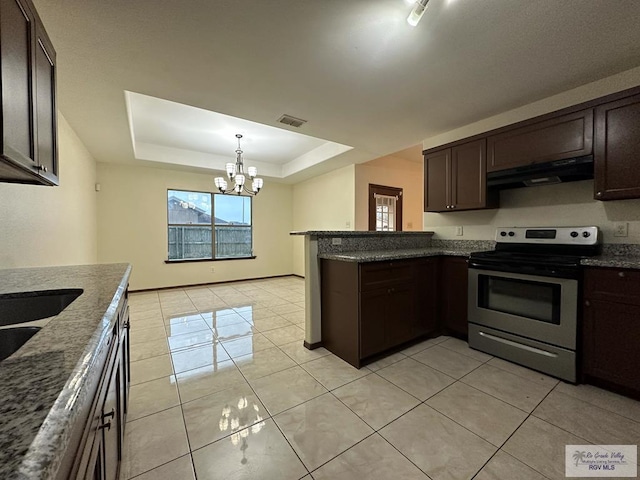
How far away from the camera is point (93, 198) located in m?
4.48

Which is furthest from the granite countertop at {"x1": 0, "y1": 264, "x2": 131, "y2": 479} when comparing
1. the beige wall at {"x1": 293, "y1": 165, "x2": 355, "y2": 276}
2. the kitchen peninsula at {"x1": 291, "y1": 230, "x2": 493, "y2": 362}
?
the beige wall at {"x1": 293, "y1": 165, "x2": 355, "y2": 276}

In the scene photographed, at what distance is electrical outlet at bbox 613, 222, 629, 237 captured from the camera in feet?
7.16

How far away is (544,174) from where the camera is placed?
236 centimetres

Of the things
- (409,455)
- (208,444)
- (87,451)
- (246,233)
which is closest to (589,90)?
(409,455)

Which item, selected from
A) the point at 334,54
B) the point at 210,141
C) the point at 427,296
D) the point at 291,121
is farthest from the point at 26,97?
the point at 210,141

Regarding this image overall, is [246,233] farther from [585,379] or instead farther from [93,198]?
[585,379]

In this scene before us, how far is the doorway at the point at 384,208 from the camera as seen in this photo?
207 inches

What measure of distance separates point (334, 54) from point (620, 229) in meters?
2.71

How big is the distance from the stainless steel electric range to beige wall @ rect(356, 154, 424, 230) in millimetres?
2647

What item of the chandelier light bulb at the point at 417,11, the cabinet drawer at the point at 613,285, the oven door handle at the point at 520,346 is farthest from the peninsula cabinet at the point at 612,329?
the chandelier light bulb at the point at 417,11

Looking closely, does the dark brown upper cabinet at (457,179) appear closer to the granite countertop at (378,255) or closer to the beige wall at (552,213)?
the beige wall at (552,213)

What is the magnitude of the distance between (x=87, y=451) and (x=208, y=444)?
1.12m

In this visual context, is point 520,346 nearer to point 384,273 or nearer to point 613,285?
point 613,285

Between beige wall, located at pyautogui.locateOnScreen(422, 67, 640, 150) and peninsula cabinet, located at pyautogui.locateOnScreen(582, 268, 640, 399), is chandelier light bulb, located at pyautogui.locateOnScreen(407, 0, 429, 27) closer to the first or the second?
beige wall, located at pyautogui.locateOnScreen(422, 67, 640, 150)
